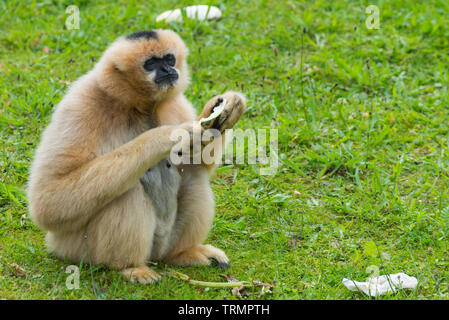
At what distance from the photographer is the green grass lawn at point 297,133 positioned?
15.7ft

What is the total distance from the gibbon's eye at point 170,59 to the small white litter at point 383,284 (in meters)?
1.98

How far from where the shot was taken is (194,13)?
856 cm

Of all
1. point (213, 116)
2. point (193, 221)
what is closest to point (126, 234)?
point (193, 221)

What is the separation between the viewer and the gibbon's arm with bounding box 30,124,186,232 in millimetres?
4250

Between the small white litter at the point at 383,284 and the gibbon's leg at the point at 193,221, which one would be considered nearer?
the small white litter at the point at 383,284

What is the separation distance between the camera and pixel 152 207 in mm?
4602

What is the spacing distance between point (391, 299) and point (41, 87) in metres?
4.51

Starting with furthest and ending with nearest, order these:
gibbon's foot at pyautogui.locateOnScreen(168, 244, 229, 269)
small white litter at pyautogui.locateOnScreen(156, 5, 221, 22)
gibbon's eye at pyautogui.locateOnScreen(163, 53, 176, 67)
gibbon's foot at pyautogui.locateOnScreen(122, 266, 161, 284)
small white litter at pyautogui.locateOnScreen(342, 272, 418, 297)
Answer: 1. small white litter at pyautogui.locateOnScreen(156, 5, 221, 22)
2. gibbon's foot at pyautogui.locateOnScreen(168, 244, 229, 269)
3. gibbon's eye at pyautogui.locateOnScreen(163, 53, 176, 67)
4. gibbon's foot at pyautogui.locateOnScreen(122, 266, 161, 284)
5. small white litter at pyautogui.locateOnScreen(342, 272, 418, 297)

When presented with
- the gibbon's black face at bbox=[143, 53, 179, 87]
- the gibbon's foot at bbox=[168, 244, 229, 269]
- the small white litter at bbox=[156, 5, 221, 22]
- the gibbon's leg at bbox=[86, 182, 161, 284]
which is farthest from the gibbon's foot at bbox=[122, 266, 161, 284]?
the small white litter at bbox=[156, 5, 221, 22]

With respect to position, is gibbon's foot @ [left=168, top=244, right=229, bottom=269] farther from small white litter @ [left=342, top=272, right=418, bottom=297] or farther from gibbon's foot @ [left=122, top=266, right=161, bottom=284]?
small white litter @ [left=342, top=272, right=418, bottom=297]

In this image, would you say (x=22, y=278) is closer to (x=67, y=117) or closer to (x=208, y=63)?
(x=67, y=117)

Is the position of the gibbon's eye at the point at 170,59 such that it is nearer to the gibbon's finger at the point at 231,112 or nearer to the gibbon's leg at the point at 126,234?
the gibbon's finger at the point at 231,112

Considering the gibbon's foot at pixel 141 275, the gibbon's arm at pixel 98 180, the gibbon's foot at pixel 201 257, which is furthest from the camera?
the gibbon's foot at pixel 201 257

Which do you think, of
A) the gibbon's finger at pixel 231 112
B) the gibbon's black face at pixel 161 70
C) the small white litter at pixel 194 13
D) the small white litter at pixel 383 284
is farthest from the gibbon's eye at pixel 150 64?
the small white litter at pixel 194 13
